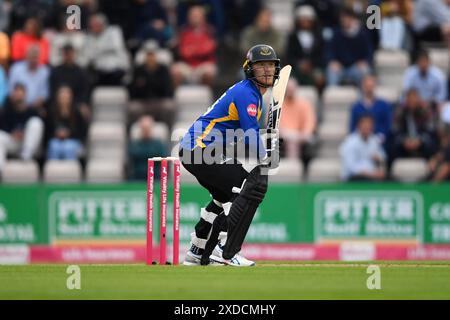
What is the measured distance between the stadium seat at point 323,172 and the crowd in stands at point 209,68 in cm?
16

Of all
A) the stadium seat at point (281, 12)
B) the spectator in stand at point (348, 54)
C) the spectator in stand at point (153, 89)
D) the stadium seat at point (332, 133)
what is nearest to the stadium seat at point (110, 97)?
the spectator in stand at point (153, 89)

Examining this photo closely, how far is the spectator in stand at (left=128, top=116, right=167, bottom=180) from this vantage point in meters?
18.0

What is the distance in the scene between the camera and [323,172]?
709 inches

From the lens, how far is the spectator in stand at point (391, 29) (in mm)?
19500

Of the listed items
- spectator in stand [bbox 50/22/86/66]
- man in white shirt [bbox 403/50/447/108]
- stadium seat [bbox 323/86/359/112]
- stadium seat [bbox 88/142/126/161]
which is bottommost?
stadium seat [bbox 88/142/126/161]

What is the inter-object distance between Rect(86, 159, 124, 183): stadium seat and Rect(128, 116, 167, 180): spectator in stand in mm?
221

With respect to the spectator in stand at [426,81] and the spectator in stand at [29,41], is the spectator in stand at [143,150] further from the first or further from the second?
the spectator in stand at [426,81]

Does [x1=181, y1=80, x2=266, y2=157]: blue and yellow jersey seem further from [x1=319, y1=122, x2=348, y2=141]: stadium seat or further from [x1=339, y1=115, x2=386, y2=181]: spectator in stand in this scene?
[x1=319, y1=122, x2=348, y2=141]: stadium seat

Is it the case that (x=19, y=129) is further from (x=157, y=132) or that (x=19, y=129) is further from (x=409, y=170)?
(x=409, y=170)

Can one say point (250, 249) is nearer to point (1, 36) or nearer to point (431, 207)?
point (431, 207)

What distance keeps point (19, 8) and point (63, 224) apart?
4.72 m

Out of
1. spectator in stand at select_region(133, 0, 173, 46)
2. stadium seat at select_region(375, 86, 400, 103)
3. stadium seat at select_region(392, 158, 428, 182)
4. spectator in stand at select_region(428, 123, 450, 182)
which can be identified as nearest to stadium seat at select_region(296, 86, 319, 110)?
stadium seat at select_region(375, 86, 400, 103)

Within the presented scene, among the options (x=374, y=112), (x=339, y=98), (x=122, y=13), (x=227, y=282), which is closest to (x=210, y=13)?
(x=122, y=13)

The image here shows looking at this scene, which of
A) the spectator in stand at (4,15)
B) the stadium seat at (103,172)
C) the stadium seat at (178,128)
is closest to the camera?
the stadium seat at (178,128)
